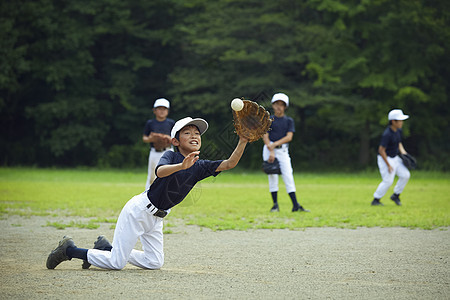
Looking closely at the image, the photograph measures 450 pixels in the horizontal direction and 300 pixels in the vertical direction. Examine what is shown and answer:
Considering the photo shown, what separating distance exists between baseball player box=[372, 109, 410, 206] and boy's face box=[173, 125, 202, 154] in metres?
8.56

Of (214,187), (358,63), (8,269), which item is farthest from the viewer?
(358,63)

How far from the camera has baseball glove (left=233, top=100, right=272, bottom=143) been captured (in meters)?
5.59

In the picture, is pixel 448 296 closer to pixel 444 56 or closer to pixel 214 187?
pixel 214 187

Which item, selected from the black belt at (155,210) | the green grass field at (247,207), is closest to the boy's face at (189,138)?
the black belt at (155,210)

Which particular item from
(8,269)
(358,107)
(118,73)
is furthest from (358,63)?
(8,269)

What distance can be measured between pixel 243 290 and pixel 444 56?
101 feet

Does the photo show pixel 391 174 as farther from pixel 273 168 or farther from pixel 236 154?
pixel 236 154

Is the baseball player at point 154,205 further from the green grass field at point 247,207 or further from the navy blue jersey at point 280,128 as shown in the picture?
the navy blue jersey at point 280,128

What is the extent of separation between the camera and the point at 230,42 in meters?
33.7

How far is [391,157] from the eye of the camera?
46.0ft

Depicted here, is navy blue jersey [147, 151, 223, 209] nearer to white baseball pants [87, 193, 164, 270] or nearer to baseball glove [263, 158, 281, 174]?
white baseball pants [87, 193, 164, 270]

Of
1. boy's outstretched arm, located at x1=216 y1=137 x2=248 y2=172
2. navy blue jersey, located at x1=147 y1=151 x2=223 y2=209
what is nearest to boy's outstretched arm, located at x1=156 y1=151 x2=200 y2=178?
navy blue jersey, located at x1=147 y1=151 x2=223 y2=209

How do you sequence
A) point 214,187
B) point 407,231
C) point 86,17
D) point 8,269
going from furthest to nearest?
point 86,17
point 214,187
point 407,231
point 8,269

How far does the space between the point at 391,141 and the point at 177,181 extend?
9099 millimetres
